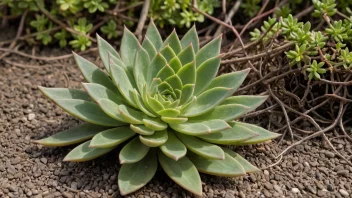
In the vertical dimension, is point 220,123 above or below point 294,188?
above

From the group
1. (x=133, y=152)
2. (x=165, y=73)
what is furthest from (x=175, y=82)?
(x=133, y=152)

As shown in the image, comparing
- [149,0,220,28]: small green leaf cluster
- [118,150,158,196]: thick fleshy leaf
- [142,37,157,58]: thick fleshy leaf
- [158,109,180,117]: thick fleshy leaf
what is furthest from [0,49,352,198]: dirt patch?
[149,0,220,28]: small green leaf cluster

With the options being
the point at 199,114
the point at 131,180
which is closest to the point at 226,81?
the point at 199,114

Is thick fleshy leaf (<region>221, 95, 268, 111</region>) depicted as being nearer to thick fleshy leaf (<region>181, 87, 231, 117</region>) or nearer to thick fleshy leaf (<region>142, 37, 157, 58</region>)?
thick fleshy leaf (<region>181, 87, 231, 117</region>)

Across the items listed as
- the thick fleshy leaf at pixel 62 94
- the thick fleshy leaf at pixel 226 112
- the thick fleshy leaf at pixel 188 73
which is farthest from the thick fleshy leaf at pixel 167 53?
the thick fleshy leaf at pixel 62 94

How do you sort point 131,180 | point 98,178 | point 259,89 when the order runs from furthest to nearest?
point 259,89, point 98,178, point 131,180

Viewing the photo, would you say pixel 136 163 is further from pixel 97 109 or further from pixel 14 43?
pixel 14 43

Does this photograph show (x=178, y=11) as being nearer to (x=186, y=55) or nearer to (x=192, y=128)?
(x=186, y=55)
